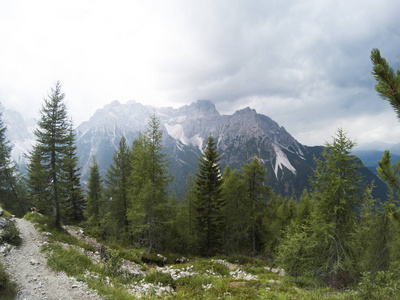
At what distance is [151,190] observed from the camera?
17.9 m

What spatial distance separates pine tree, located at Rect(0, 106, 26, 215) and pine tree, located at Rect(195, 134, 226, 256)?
97.2 feet

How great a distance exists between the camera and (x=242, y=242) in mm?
27547

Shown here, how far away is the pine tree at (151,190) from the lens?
1803 centimetres

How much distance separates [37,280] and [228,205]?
2099 cm

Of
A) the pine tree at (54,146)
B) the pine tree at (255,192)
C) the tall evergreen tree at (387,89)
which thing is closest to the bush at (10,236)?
the pine tree at (54,146)

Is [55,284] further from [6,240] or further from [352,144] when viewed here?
[352,144]

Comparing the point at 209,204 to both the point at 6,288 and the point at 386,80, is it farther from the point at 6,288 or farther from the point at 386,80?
the point at 386,80

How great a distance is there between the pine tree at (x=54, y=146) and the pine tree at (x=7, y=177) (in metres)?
16.7

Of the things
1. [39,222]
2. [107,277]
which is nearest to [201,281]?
[107,277]

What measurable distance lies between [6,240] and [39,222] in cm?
597

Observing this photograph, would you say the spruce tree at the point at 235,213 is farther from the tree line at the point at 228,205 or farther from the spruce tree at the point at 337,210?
the spruce tree at the point at 337,210

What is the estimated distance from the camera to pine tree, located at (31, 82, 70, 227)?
16953mm

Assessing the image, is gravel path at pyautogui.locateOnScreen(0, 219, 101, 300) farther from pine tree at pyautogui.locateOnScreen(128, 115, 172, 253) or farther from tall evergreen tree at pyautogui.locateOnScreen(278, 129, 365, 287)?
tall evergreen tree at pyautogui.locateOnScreen(278, 129, 365, 287)

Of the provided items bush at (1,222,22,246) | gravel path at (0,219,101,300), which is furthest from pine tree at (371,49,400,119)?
bush at (1,222,22,246)
